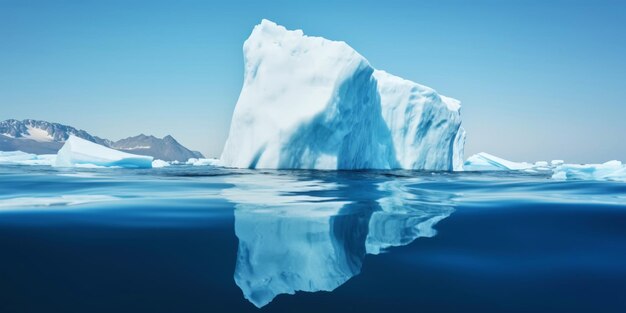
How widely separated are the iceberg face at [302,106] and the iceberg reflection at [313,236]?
9867mm

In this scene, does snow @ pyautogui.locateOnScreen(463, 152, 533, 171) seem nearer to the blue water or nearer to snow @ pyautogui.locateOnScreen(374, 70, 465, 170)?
snow @ pyautogui.locateOnScreen(374, 70, 465, 170)

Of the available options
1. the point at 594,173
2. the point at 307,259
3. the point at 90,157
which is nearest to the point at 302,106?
the point at 90,157

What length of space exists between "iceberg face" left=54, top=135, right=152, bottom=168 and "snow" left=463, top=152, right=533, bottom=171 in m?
26.0

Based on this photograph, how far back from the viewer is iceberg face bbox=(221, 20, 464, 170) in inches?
577

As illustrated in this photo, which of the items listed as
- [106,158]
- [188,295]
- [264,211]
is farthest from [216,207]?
[106,158]

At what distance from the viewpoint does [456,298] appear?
2.03 m

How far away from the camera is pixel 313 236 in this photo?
9.84 ft

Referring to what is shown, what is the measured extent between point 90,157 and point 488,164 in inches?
1293

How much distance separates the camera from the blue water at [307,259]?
198 centimetres

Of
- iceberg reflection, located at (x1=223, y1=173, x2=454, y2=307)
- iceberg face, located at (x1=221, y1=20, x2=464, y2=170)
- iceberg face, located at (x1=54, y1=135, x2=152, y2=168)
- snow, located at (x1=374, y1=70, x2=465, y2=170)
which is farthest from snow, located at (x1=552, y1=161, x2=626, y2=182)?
iceberg face, located at (x1=54, y1=135, x2=152, y2=168)

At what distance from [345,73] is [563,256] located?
13157mm

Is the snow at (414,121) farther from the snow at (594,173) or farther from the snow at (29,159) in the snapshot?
the snow at (29,159)

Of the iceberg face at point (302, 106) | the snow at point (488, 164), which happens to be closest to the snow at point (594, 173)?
the iceberg face at point (302, 106)

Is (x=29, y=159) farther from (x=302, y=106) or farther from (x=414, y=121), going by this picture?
(x=414, y=121)
